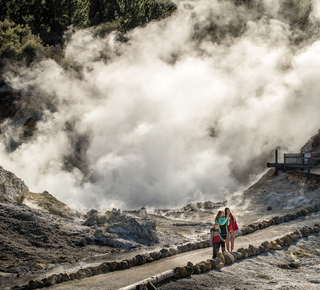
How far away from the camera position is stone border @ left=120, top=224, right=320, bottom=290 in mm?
6443

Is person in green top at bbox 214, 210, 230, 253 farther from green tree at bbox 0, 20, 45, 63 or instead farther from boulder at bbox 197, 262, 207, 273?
green tree at bbox 0, 20, 45, 63

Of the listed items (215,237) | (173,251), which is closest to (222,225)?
(215,237)

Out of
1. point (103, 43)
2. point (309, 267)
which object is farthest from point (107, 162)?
point (309, 267)

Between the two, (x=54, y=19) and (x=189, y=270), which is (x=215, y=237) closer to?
(x=189, y=270)

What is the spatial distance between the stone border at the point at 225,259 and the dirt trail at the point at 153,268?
0.43 m

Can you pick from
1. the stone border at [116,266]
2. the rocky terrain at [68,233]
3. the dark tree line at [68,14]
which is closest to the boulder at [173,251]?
the stone border at [116,266]

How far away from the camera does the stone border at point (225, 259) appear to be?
21.1 feet

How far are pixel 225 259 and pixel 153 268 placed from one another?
1548 mm

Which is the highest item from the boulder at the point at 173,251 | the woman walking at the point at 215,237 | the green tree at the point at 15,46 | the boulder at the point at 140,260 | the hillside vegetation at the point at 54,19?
the hillside vegetation at the point at 54,19

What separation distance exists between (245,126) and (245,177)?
431cm

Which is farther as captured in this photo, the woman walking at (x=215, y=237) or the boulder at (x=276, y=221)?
the boulder at (x=276, y=221)

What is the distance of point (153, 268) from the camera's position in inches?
301

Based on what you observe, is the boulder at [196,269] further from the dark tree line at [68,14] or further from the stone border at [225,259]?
the dark tree line at [68,14]

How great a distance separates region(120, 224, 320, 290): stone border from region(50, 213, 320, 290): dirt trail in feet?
1.40
